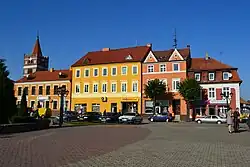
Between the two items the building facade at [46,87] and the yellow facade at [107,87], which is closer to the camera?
the yellow facade at [107,87]

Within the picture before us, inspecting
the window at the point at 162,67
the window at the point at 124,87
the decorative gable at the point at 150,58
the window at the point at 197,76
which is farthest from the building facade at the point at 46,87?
the window at the point at 197,76

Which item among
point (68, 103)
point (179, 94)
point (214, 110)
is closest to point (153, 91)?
point (179, 94)

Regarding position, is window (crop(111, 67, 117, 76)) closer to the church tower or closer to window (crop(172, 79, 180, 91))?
window (crop(172, 79, 180, 91))

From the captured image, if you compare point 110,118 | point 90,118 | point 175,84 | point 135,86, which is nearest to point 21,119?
point 110,118

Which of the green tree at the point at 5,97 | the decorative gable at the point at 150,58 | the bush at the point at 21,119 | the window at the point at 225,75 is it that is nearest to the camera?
the green tree at the point at 5,97

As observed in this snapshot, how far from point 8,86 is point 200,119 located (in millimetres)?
29975

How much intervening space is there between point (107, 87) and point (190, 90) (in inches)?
737

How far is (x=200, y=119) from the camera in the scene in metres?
46.0

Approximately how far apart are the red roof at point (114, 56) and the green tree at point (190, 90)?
453 inches

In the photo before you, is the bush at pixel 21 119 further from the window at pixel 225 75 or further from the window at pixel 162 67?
the window at pixel 225 75

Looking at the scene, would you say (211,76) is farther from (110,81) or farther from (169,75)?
(110,81)

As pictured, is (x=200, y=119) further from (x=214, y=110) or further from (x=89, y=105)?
(x=89, y=105)

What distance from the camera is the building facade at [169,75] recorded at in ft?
188

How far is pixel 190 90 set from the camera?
171 feet
